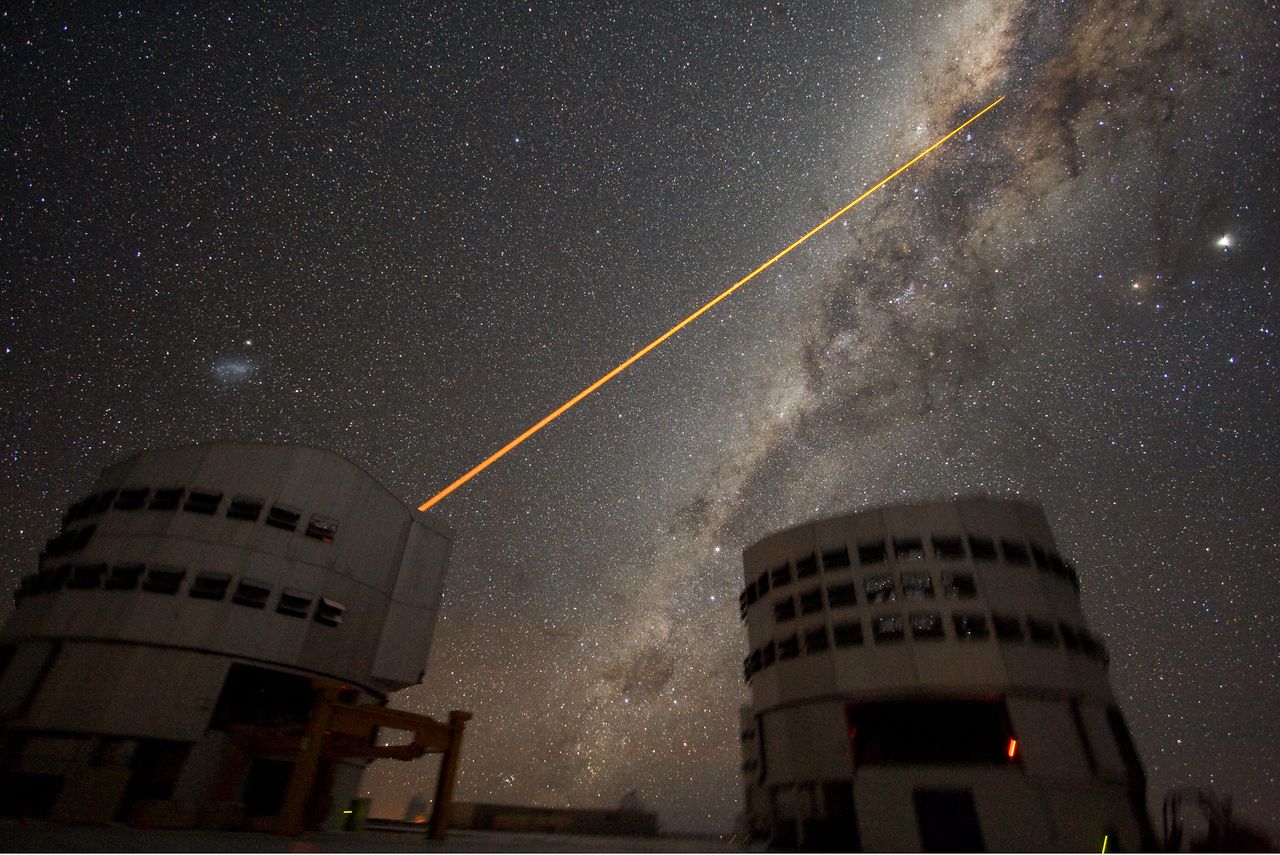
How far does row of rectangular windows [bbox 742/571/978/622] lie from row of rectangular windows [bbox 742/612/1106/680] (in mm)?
1146

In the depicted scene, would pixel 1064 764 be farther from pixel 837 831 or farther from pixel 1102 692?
pixel 837 831

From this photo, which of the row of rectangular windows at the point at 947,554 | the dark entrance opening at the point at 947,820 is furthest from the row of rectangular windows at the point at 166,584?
the dark entrance opening at the point at 947,820

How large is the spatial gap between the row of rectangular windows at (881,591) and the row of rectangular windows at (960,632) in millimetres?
1146

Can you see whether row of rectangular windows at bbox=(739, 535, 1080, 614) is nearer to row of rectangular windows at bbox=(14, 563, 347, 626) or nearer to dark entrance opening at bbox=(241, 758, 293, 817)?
row of rectangular windows at bbox=(14, 563, 347, 626)

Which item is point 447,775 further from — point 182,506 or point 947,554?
point 947,554

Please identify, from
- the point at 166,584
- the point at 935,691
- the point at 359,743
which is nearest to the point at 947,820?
the point at 935,691

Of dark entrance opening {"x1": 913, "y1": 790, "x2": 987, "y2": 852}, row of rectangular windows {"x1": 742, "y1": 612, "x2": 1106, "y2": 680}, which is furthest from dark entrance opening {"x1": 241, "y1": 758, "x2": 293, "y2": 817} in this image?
dark entrance opening {"x1": 913, "y1": 790, "x2": 987, "y2": 852}

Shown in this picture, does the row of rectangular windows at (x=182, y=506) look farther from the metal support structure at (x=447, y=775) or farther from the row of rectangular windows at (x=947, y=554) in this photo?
the row of rectangular windows at (x=947, y=554)

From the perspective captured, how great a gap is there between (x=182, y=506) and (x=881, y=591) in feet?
125

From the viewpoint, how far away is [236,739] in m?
30.9

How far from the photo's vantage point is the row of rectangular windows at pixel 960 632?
36.0 meters

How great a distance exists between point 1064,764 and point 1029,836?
421 cm

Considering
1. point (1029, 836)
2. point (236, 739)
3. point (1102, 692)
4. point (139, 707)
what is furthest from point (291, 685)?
point (1102, 692)

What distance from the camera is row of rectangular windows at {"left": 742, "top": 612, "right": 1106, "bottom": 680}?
1416 inches
